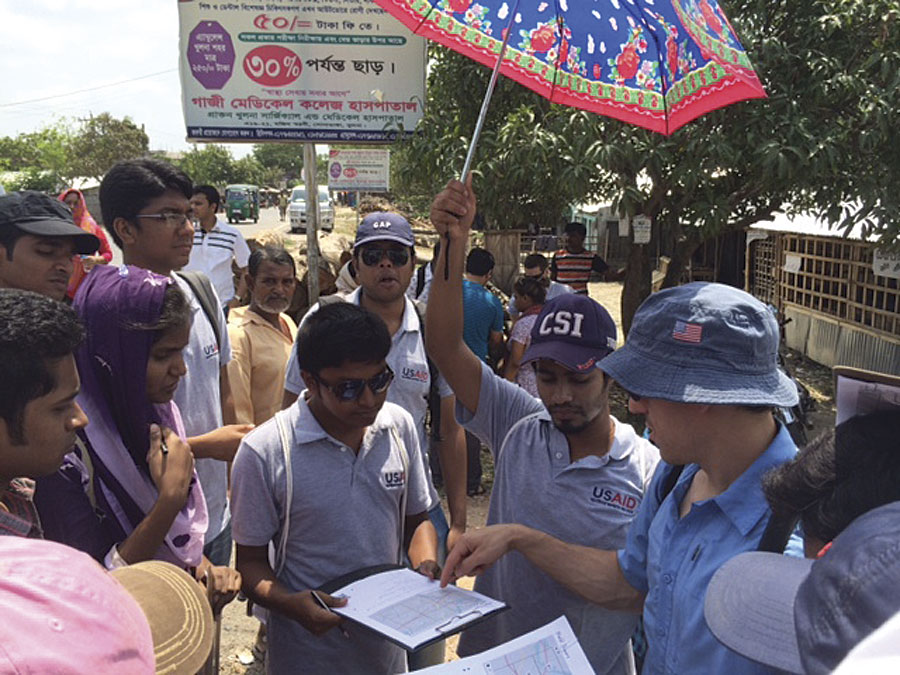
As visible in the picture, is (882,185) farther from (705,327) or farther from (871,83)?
(705,327)

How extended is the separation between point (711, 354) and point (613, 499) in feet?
2.57

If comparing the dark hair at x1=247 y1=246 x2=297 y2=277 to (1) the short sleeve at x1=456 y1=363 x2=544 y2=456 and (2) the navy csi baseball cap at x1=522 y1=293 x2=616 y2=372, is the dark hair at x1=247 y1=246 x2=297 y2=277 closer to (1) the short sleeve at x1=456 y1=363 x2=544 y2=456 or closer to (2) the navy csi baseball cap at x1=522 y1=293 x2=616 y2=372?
(1) the short sleeve at x1=456 y1=363 x2=544 y2=456

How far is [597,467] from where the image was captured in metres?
2.07

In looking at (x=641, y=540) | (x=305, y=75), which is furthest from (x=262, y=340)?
(x=305, y=75)

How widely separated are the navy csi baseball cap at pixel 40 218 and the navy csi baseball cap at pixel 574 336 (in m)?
1.90

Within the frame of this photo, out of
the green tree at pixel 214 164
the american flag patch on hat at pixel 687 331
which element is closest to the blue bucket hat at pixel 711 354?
the american flag patch on hat at pixel 687 331

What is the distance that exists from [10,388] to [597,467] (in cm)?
149

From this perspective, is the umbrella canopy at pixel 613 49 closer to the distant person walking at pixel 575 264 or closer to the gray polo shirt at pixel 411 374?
the gray polo shirt at pixel 411 374

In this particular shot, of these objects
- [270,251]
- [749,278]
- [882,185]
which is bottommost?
[749,278]

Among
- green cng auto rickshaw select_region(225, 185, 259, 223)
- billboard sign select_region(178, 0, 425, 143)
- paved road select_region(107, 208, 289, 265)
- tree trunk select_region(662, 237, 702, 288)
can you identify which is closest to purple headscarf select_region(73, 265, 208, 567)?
billboard sign select_region(178, 0, 425, 143)

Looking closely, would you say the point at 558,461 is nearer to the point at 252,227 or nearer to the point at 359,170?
the point at 359,170

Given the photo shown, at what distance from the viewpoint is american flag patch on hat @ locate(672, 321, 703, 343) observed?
1441 mm

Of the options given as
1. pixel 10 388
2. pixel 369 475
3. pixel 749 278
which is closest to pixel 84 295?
pixel 10 388

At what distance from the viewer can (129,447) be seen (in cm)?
201
